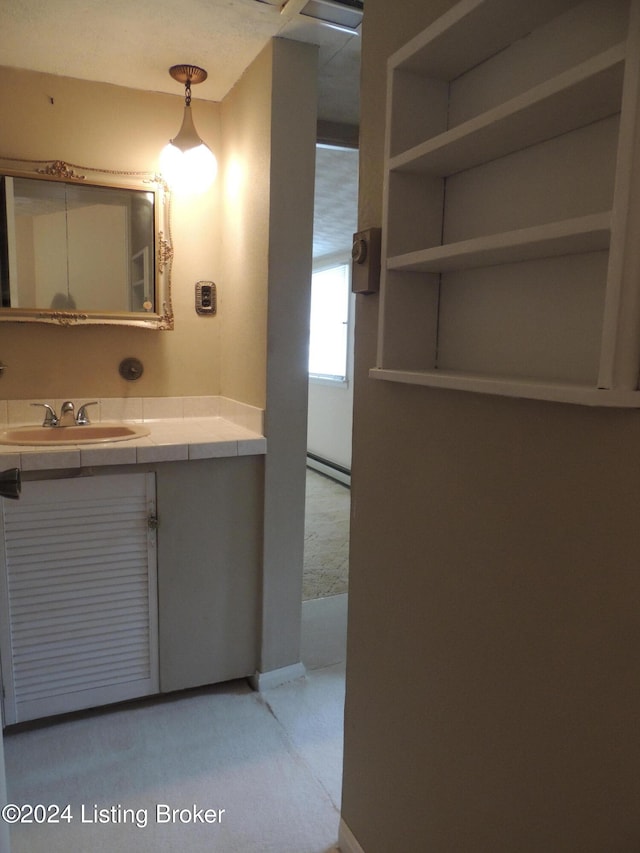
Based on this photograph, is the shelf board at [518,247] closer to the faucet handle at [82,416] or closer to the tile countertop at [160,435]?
the tile countertop at [160,435]

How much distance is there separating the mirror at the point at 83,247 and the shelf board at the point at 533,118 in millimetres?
1526

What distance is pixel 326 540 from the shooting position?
3795 millimetres

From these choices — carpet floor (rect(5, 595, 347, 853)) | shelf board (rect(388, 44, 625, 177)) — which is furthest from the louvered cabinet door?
shelf board (rect(388, 44, 625, 177))

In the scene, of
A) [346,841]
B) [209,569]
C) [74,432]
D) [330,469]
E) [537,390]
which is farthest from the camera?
[330,469]

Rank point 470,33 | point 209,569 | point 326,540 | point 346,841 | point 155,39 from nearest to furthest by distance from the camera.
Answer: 1. point 470,33
2. point 346,841
3. point 155,39
4. point 209,569
5. point 326,540

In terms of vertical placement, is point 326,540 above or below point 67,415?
below

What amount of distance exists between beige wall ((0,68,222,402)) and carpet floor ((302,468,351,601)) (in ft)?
4.02

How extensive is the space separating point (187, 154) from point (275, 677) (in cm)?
199

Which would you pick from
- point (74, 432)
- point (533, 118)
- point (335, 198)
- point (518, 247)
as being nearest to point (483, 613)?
point (518, 247)

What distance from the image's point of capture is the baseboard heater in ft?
17.6

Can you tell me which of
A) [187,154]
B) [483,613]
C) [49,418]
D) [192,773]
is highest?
[187,154]

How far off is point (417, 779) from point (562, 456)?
76 centimetres

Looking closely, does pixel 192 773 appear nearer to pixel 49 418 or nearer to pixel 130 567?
pixel 130 567

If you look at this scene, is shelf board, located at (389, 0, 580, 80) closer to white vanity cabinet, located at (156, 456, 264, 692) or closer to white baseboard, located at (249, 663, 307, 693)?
white vanity cabinet, located at (156, 456, 264, 692)
